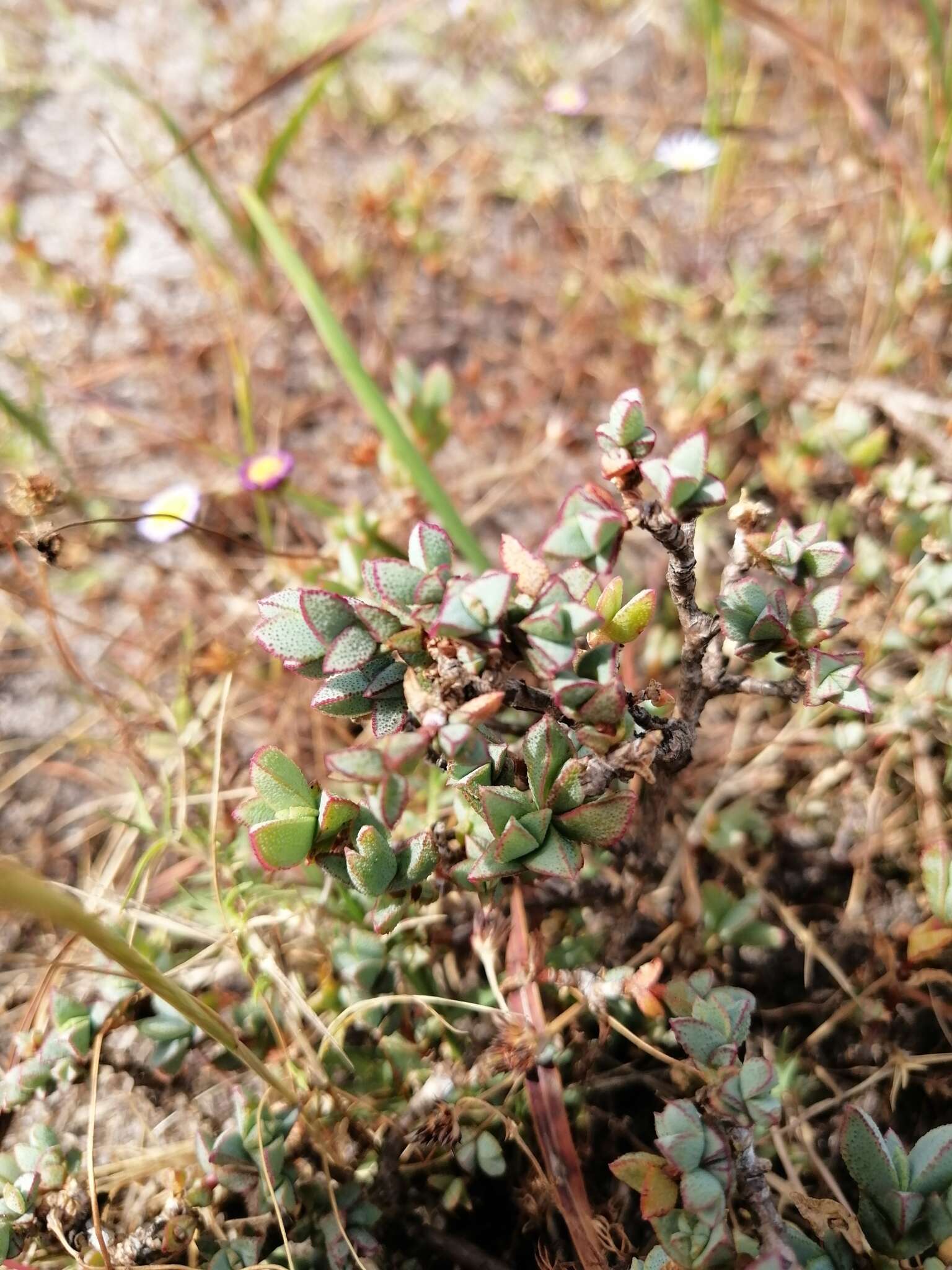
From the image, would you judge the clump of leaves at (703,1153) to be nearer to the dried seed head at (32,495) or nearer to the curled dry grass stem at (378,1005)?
the curled dry grass stem at (378,1005)

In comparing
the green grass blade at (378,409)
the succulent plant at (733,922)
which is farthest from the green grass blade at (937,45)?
the succulent plant at (733,922)

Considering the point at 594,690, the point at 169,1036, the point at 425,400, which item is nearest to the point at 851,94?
the point at 425,400

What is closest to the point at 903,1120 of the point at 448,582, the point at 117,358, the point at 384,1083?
the point at 384,1083

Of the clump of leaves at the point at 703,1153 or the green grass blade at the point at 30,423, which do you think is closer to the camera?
the clump of leaves at the point at 703,1153

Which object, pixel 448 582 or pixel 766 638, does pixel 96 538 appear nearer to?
pixel 448 582

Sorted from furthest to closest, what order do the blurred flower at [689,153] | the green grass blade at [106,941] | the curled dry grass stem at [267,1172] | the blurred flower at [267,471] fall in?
1. the blurred flower at [689,153]
2. the blurred flower at [267,471]
3. the curled dry grass stem at [267,1172]
4. the green grass blade at [106,941]

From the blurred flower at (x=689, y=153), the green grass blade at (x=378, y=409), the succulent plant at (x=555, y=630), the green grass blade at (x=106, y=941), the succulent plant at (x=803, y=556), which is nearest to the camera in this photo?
the green grass blade at (x=106, y=941)

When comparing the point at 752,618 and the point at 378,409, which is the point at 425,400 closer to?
the point at 378,409
